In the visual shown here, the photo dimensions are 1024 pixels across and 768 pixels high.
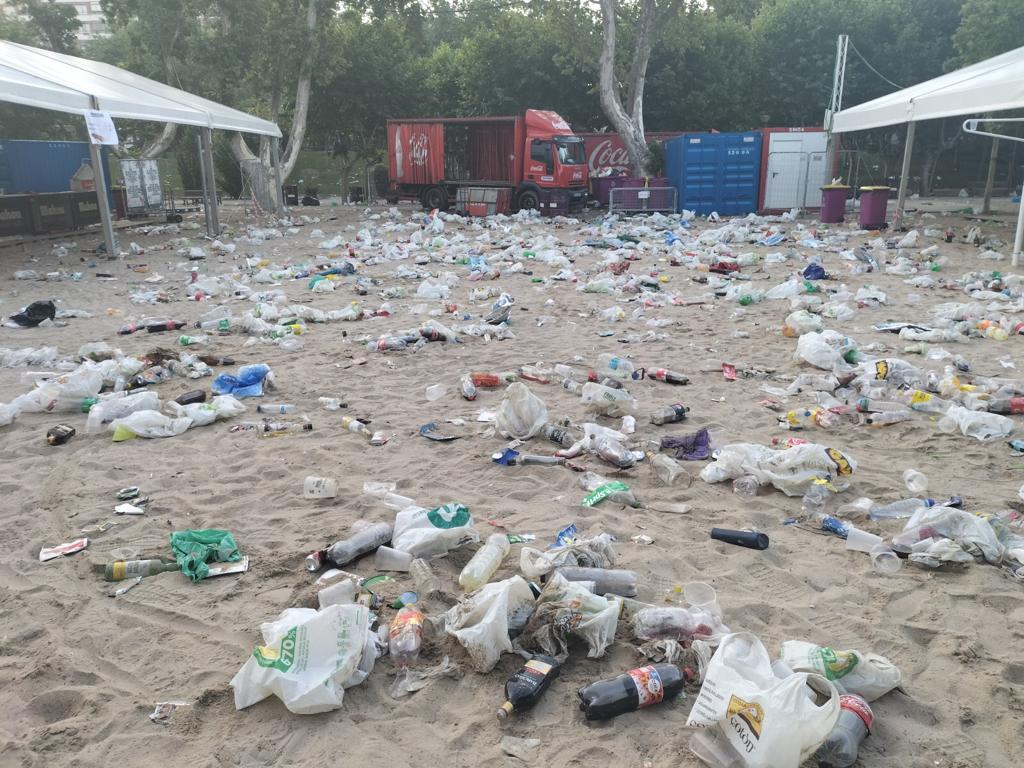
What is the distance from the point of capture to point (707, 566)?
120 inches

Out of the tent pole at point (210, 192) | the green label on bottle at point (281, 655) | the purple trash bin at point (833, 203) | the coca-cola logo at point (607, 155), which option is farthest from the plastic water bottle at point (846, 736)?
the coca-cola logo at point (607, 155)

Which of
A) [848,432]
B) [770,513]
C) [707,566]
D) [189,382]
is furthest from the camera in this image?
[189,382]

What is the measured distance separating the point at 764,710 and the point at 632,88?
2156 centimetres

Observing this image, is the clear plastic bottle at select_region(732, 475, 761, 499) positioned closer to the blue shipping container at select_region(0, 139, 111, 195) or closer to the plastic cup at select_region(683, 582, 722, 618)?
the plastic cup at select_region(683, 582, 722, 618)

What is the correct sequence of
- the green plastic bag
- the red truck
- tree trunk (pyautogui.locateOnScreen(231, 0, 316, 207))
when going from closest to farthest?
the green plastic bag < the red truck < tree trunk (pyautogui.locateOnScreen(231, 0, 316, 207))

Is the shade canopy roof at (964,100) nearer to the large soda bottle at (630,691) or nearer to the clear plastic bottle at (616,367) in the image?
the clear plastic bottle at (616,367)

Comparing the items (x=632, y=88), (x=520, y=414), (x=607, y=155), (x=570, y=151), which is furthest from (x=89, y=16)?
(x=520, y=414)

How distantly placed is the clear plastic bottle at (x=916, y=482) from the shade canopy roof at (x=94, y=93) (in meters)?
10.0

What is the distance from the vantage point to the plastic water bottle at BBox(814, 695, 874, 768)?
202 cm

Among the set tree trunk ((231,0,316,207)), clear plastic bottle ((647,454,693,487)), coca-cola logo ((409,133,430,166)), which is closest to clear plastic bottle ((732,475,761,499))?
clear plastic bottle ((647,454,693,487))

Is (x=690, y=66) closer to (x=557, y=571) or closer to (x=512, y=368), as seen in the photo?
(x=512, y=368)

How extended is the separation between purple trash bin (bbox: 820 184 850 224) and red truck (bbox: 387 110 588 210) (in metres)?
5.82

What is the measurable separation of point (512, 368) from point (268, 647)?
147 inches

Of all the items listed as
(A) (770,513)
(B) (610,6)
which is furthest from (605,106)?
(A) (770,513)
